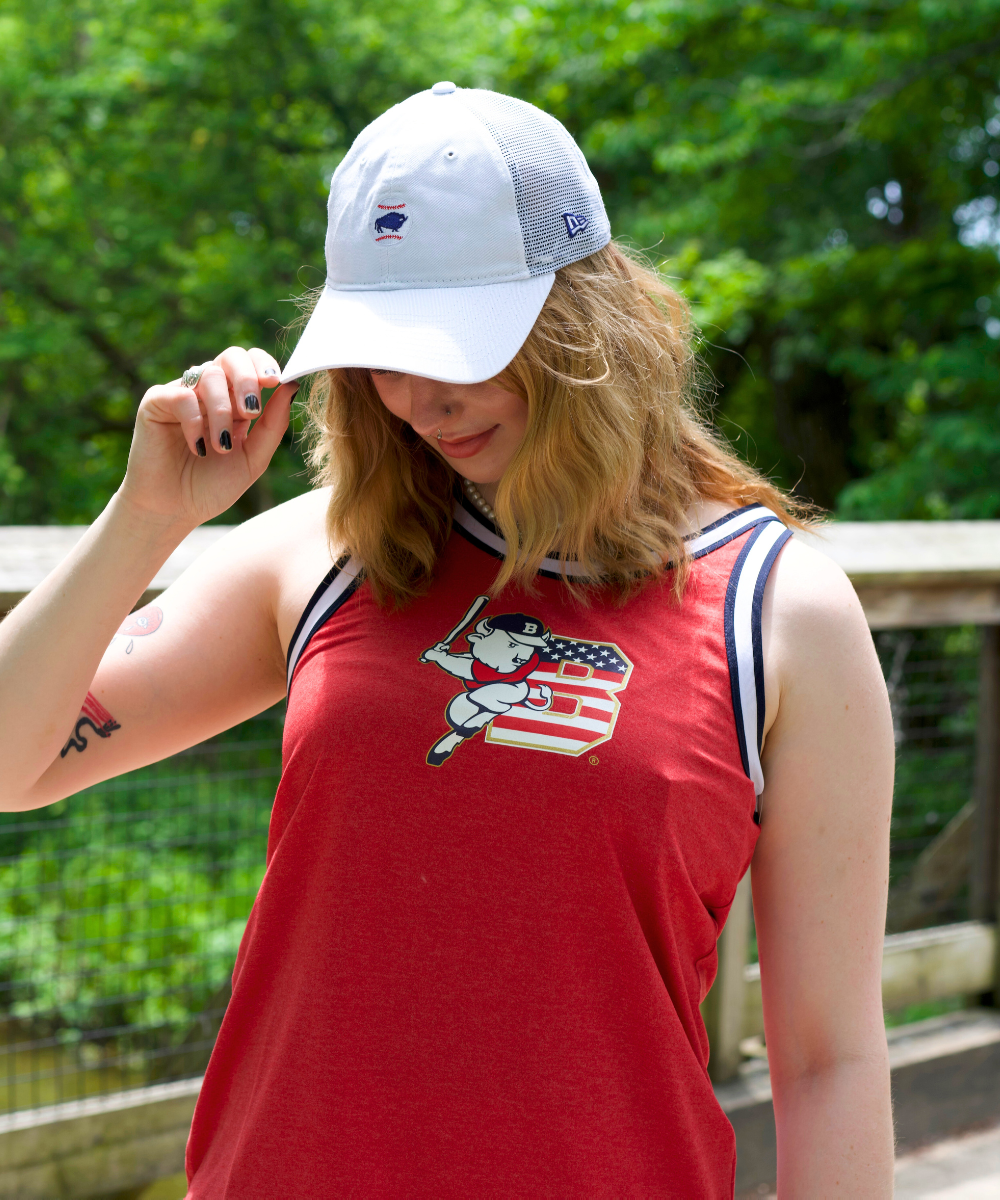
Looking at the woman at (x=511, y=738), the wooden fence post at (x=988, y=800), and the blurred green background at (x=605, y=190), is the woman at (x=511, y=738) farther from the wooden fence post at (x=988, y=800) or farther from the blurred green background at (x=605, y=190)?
the blurred green background at (x=605, y=190)

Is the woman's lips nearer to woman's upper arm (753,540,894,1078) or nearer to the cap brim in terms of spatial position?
the cap brim

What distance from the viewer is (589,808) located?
984 millimetres

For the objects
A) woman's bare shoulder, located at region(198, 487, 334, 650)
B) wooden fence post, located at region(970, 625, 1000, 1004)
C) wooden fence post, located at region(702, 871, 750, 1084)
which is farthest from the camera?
wooden fence post, located at region(970, 625, 1000, 1004)

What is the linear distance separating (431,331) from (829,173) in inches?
330

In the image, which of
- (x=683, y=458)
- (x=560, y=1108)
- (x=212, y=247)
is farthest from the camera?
(x=212, y=247)

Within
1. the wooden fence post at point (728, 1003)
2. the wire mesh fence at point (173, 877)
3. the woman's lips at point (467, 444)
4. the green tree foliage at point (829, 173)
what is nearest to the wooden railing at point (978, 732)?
the wooden fence post at point (728, 1003)

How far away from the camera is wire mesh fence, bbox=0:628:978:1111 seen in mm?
2492

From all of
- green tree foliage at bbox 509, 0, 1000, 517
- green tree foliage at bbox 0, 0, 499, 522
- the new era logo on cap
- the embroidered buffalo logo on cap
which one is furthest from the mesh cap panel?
green tree foliage at bbox 0, 0, 499, 522

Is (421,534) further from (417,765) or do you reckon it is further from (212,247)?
(212,247)

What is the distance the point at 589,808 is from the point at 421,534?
0.34 m

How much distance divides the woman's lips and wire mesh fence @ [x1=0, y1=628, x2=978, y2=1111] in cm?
130

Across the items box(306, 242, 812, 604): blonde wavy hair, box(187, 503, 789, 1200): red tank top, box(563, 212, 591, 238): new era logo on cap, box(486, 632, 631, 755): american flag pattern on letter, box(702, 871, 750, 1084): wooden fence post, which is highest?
box(563, 212, 591, 238): new era logo on cap

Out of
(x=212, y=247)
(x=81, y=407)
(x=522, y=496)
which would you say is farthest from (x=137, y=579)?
(x=81, y=407)

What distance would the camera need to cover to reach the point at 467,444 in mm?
1137
